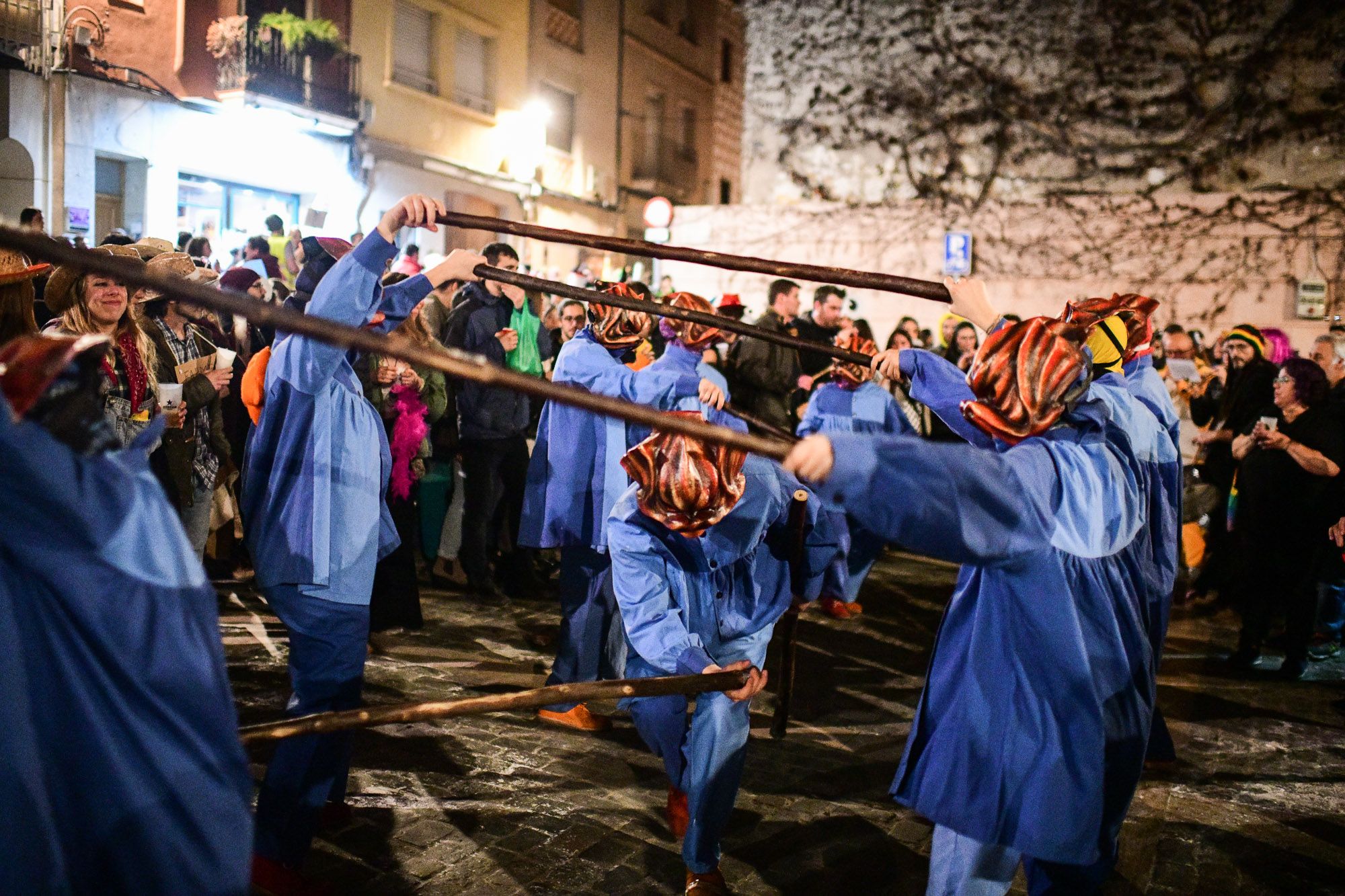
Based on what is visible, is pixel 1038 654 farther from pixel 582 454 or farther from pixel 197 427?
pixel 197 427

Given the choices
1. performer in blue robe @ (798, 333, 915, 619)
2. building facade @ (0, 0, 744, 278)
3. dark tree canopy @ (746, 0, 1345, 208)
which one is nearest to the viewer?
performer in blue robe @ (798, 333, 915, 619)

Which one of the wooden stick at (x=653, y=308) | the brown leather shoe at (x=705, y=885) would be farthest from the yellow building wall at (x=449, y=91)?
the brown leather shoe at (x=705, y=885)

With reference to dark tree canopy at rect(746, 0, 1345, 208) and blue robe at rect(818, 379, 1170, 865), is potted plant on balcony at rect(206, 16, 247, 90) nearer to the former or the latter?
dark tree canopy at rect(746, 0, 1345, 208)

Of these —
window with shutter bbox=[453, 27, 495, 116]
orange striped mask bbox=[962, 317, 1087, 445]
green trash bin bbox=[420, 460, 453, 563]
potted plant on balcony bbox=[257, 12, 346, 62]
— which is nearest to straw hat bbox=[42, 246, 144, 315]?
green trash bin bbox=[420, 460, 453, 563]

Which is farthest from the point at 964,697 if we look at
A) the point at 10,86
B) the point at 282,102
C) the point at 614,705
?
the point at 282,102

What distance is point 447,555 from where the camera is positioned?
847cm

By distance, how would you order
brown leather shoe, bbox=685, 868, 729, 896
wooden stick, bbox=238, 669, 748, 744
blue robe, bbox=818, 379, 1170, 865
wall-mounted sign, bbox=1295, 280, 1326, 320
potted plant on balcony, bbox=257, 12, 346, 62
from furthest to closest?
wall-mounted sign, bbox=1295, 280, 1326, 320 < potted plant on balcony, bbox=257, 12, 346, 62 < brown leather shoe, bbox=685, 868, 729, 896 < wooden stick, bbox=238, 669, 748, 744 < blue robe, bbox=818, 379, 1170, 865

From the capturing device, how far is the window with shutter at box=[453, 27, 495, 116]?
2241cm

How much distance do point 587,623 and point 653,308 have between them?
8.41 feet

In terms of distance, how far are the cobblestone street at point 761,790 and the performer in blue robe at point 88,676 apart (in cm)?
206

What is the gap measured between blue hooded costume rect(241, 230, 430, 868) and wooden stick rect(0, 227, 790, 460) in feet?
5.49

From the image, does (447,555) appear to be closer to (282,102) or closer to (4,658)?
(4,658)

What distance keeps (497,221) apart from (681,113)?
97.6ft

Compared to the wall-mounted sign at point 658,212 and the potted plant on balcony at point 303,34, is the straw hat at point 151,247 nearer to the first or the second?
the potted plant on balcony at point 303,34
